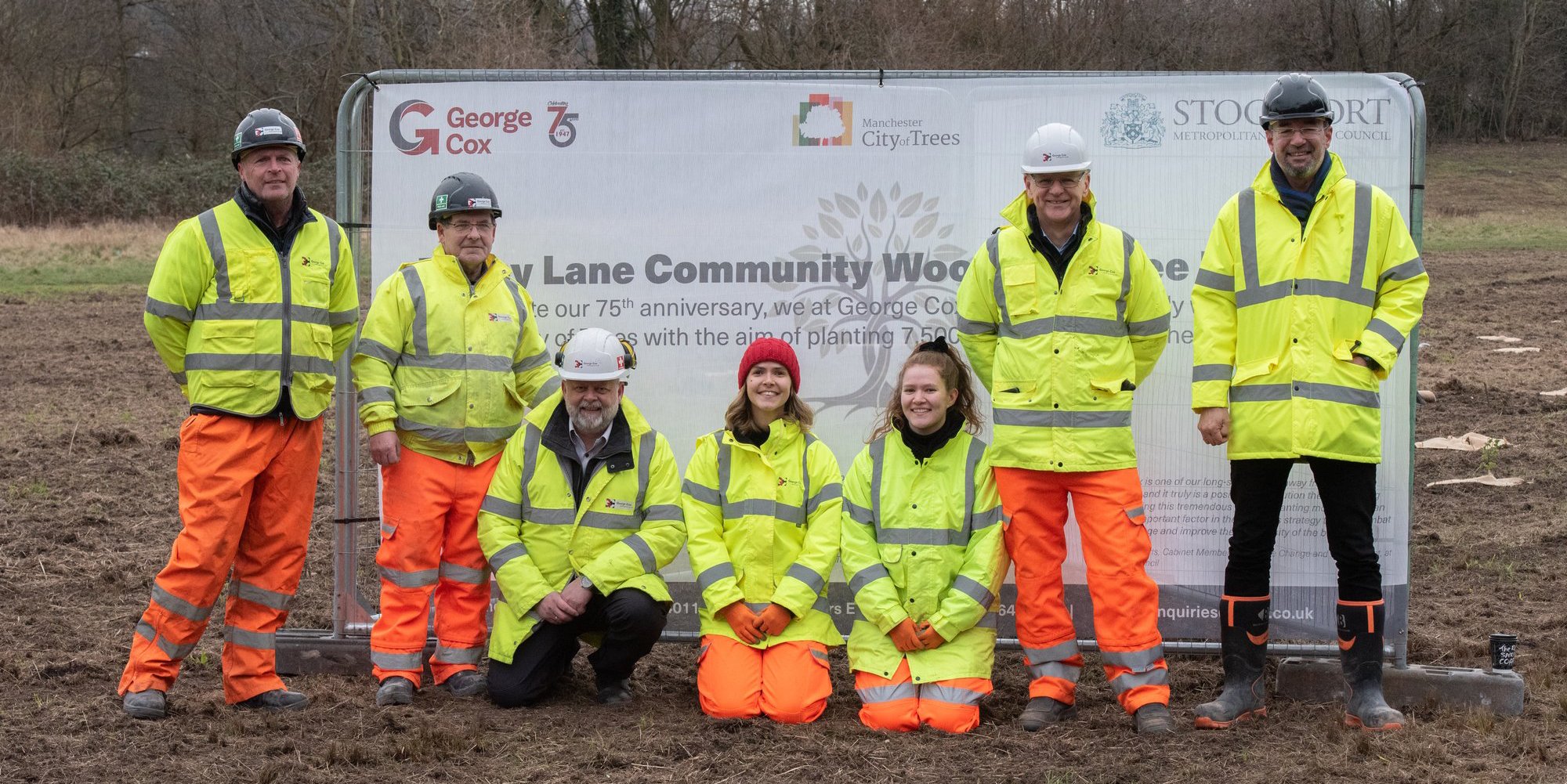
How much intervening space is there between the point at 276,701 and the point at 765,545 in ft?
6.45

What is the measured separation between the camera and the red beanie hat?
5.59 meters

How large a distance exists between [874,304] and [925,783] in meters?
2.25

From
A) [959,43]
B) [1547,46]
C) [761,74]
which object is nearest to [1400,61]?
[1547,46]

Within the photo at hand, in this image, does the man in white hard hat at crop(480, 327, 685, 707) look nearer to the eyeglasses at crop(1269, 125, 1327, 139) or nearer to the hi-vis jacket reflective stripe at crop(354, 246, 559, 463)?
the hi-vis jacket reflective stripe at crop(354, 246, 559, 463)

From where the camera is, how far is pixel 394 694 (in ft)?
18.5

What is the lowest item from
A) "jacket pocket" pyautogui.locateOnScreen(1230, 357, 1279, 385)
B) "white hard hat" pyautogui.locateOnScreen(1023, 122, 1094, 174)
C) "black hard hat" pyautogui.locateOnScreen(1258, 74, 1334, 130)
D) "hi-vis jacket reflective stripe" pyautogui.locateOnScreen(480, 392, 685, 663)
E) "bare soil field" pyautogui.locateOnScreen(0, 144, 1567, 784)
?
"bare soil field" pyautogui.locateOnScreen(0, 144, 1567, 784)

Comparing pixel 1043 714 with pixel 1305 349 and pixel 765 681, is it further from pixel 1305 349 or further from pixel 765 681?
pixel 1305 349

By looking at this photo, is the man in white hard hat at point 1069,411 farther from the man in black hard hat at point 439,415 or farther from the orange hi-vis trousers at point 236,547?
the orange hi-vis trousers at point 236,547

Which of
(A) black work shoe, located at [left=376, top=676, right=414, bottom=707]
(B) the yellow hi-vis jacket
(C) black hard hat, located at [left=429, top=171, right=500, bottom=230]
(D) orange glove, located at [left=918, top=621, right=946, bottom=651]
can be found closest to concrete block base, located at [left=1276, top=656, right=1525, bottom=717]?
(B) the yellow hi-vis jacket

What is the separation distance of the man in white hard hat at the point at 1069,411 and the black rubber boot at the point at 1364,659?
25.9 inches

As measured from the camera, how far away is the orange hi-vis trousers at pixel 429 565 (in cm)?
577

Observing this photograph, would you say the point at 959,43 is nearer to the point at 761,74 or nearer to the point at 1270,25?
the point at 1270,25

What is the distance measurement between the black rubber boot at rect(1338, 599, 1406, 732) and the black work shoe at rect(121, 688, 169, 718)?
432 centimetres

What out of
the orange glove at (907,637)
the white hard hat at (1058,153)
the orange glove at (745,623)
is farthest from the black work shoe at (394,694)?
the white hard hat at (1058,153)
